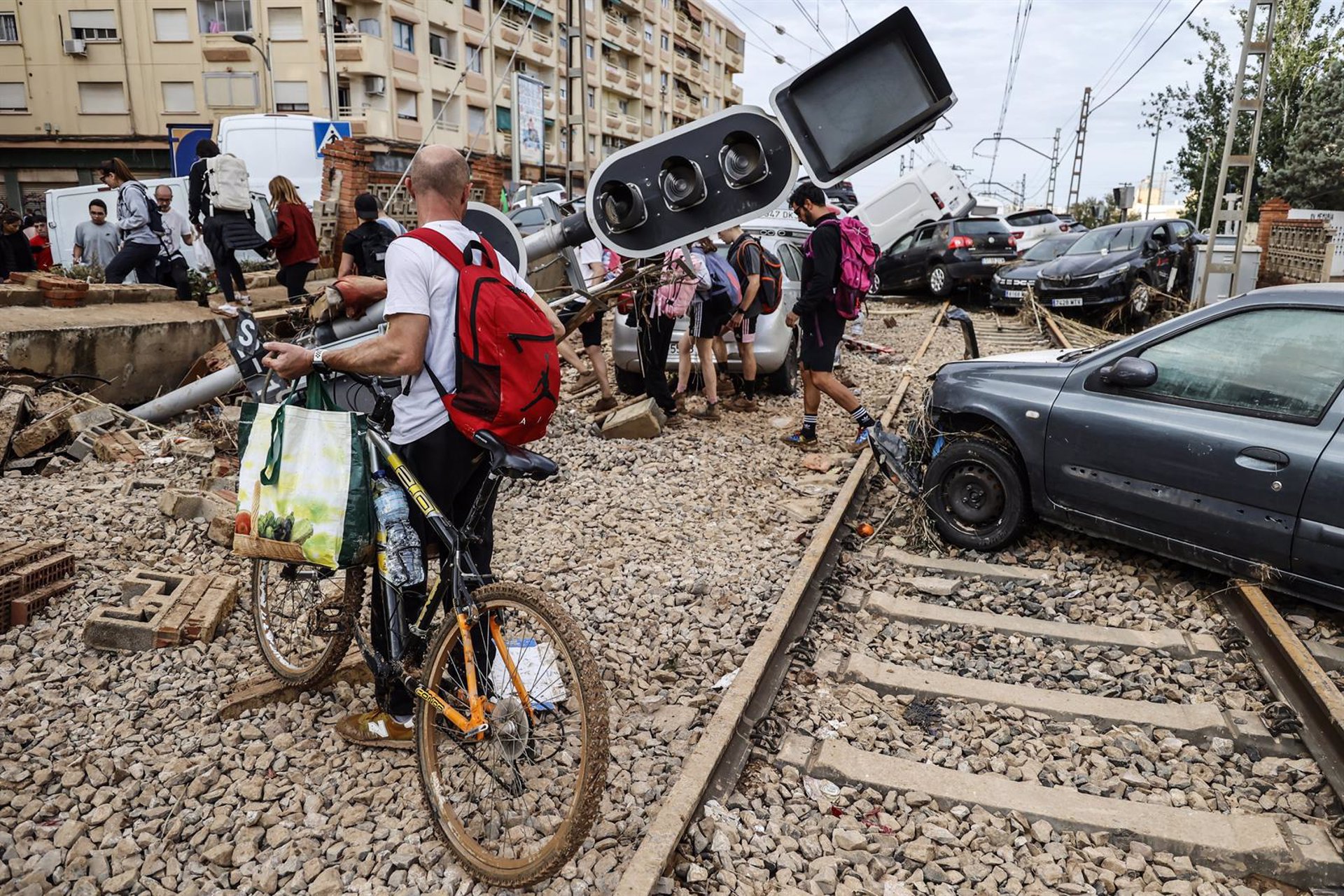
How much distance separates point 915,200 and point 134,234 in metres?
11.4

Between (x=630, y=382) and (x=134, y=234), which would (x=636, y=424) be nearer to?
(x=630, y=382)

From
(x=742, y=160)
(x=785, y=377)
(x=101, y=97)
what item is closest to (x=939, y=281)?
(x=785, y=377)

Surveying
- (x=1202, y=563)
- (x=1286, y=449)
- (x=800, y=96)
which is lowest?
(x=1202, y=563)

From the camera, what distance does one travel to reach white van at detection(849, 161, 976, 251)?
15.0 metres

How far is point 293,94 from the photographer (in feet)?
131

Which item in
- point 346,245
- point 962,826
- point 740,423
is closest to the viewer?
point 962,826

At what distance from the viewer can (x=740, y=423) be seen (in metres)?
8.85

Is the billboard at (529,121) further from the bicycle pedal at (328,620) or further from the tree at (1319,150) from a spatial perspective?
the tree at (1319,150)

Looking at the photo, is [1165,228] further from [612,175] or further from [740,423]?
[612,175]

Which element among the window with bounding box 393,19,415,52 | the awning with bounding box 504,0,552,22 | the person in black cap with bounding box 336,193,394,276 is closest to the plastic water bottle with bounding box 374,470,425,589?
the person in black cap with bounding box 336,193,394,276

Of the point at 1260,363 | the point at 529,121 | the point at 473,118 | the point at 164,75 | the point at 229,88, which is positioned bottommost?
the point at 1260,363

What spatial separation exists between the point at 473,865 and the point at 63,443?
6.17 metres

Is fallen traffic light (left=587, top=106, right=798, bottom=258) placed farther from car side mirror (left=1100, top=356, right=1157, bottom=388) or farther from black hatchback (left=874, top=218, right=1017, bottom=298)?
black hatchback (left=874, top=218, right=1017, bottom=298)

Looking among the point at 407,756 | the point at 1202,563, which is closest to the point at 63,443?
the point at 407,756
